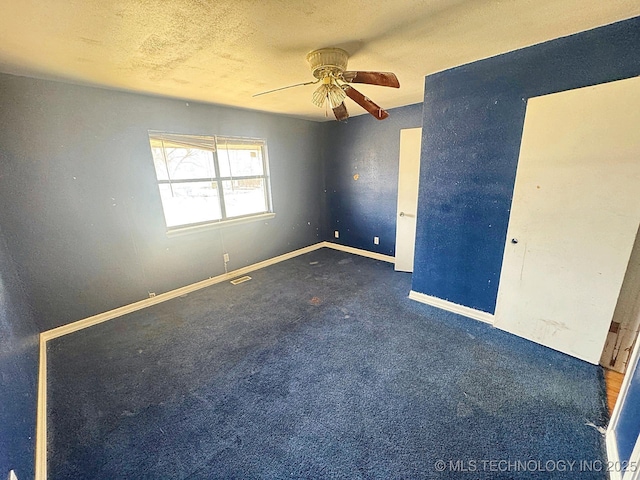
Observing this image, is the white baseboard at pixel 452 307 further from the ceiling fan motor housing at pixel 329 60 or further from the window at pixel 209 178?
the window at pixel 209 178

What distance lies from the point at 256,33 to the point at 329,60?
0.51 metres

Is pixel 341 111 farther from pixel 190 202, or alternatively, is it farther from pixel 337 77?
pixel 190 202

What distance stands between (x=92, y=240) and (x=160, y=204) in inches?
28.7

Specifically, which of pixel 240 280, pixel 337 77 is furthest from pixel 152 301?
pixel 337 77

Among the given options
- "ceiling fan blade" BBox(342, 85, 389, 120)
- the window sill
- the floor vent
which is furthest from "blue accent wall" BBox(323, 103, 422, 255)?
the floor vent

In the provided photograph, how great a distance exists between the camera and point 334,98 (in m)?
1.95

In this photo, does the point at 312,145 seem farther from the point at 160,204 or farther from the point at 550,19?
the point at 550,19

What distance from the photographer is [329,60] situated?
6.00 ft

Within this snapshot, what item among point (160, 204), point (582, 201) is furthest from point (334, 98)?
→ point (160, 204)

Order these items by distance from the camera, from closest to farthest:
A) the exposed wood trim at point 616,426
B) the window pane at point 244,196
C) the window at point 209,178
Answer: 1. the exposed wood trim at point 616,426
2. the window at point 209,178
3. the window pane at point 244,196

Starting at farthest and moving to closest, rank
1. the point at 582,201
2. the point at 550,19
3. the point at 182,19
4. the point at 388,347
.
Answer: the point at 388,347
the point at 582,201
the point at 550,19
the point at 182,19

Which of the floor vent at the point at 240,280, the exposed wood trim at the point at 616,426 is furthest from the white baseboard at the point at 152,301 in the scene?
the exposed wood trim at the point at 616,426

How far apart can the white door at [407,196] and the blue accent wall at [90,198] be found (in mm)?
2230

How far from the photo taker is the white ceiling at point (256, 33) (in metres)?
1.35
